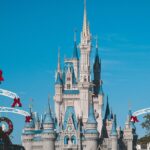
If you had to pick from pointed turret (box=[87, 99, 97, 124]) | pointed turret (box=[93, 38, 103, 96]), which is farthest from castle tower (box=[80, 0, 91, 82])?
pointed turret (box=[87, 99, 97, 124])

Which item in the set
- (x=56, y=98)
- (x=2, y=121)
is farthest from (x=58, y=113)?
(x=2, y=121)

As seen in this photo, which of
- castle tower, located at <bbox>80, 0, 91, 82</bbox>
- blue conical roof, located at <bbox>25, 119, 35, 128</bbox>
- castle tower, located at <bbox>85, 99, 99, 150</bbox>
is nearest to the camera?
castle tower, located at <bbox>85, 99, 99, 150</bbox>

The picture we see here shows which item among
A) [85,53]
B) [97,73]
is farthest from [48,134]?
[97,73]

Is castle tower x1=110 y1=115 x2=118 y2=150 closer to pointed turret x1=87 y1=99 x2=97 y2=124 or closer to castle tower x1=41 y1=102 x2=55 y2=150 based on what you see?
pointed turret x1=87 y1=99 x2=97 y2=124

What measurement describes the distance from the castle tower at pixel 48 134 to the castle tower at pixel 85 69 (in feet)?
25.2

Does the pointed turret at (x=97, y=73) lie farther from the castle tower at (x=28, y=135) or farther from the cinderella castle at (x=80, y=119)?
the castle tower at (x=28, y=135)

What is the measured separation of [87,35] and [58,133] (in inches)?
734

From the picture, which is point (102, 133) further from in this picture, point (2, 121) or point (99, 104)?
point (2, 121)

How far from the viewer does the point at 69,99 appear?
124375 millimetres

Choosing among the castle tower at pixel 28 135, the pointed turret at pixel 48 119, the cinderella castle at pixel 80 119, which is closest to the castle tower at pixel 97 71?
the cinderella castle at pixel 80 119

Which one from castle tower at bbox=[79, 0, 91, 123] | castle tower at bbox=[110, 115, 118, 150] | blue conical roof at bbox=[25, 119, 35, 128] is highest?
castle tower at bbox=[79, 0, 91, 123]

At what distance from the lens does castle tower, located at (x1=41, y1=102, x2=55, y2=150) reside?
115062mm

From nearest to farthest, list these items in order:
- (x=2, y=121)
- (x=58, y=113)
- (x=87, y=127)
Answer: (x=2, y=121)
(x=87, y=127)
(x=58, y=113)

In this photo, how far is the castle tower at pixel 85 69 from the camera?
401 ft
